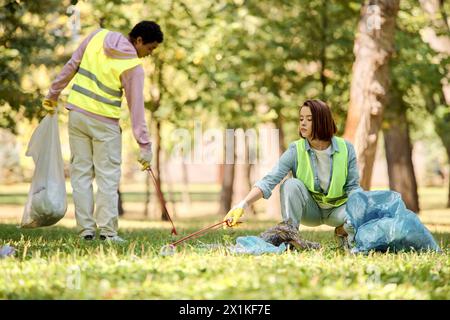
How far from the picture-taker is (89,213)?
706 cm

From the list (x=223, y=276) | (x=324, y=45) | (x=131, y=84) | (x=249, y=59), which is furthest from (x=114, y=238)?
(x=249, y=59)

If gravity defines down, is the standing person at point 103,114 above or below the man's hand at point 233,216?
above

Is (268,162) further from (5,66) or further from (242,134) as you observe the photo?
(5,66)

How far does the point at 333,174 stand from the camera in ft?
20.6

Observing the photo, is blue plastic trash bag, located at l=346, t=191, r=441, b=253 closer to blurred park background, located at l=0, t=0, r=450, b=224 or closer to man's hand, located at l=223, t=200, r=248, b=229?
man's hand, located at l=223, t=200, r=248, b=229

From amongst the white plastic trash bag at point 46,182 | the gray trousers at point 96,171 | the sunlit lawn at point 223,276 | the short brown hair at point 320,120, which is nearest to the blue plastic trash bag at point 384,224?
the sunlit lawn at point 223,276

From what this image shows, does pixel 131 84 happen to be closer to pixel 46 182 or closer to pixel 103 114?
pixel 103 114

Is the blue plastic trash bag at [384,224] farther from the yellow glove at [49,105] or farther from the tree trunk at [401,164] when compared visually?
the tree trunk at [401,164]

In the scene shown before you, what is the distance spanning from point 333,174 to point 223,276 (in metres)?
2.15

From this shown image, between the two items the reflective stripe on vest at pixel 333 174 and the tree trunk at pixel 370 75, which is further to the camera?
the tree trunk at pixel 370 75

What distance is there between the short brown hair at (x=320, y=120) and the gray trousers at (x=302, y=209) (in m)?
0.37

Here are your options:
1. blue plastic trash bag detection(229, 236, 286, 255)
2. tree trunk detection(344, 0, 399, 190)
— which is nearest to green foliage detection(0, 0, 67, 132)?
tree trunk detection(344, 0, 399, 190)

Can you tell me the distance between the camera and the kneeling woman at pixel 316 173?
20.4 feet

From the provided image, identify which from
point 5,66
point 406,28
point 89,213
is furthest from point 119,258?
point 406,28
